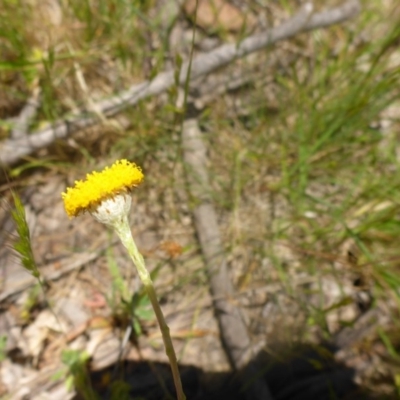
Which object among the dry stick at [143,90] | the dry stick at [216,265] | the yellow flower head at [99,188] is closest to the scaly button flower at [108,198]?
the yellow flower head at [99,188]

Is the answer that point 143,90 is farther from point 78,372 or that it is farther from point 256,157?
point 78,372

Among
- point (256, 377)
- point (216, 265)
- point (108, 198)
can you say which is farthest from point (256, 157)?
point (108, 198)

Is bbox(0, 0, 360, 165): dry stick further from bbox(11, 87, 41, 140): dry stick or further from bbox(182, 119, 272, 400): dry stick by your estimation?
bbox(182, 119, 272, 400): dry stick

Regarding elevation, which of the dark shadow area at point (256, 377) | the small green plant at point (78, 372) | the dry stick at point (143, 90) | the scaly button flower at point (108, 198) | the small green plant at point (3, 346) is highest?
the dry stick at point (143, 90)

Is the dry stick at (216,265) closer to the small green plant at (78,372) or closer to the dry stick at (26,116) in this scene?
the small green plant at (78,372)

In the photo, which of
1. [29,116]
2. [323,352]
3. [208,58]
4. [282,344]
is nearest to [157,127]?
[208,58]

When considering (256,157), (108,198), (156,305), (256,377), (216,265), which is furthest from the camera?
(256,157)
